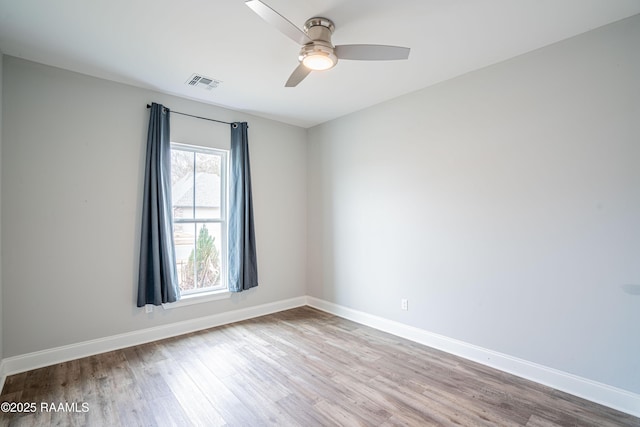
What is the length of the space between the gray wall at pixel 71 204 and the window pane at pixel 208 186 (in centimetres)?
33

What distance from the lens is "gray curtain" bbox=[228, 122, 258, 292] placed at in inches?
160

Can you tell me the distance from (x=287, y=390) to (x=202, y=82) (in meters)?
3.12

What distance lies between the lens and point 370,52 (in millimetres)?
2154

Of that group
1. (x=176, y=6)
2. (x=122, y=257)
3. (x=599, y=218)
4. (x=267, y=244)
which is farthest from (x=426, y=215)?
(x=122, y=257)

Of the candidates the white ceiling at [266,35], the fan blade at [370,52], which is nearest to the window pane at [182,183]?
the white ceiling at [266,35]

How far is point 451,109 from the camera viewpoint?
3182mm

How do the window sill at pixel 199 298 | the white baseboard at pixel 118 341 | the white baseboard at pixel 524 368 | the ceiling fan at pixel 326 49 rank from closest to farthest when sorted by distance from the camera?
the ceiling fan at pixel 326 49 < the white baseboard at pixel 524 368 < the white baseboard at pixel 118 341 < the window sill at pixel 199 298

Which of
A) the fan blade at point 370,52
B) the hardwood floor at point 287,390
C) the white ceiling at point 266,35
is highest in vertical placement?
the white ceiling at point 266,35

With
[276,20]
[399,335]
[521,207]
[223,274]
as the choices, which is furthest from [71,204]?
Answer: [521,207]

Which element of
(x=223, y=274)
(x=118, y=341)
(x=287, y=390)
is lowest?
(x=287, y=390)

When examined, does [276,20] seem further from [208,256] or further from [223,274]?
[223,274]

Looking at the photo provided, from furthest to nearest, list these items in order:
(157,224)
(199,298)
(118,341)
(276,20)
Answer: (199,298) < (157,224) < (118,341) < (276,20)

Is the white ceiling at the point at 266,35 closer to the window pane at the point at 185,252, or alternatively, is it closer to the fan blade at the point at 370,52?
the fan blade at the point at 370,52

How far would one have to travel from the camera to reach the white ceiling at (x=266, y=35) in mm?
2098
